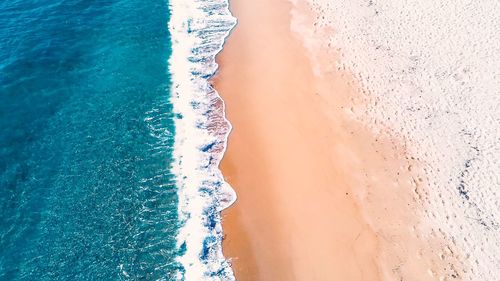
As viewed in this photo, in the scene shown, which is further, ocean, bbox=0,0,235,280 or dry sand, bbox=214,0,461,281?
ocean, bbox=0,0,235,280

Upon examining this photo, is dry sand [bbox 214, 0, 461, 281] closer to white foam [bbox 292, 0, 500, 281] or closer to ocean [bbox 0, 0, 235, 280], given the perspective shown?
white foam [bbox 292, 0, 500, 281]

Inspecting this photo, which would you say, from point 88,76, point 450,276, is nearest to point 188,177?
point 88,76

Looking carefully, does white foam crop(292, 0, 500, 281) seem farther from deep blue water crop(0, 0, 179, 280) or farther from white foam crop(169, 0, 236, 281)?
deep blue water crop(0, 0, 179, 280)

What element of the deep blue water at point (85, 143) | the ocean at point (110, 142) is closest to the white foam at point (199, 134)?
the ocean at point (110, 142)

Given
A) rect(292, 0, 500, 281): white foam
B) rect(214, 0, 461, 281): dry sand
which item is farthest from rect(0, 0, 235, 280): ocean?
rect(292, 0, 500, 281): white foam

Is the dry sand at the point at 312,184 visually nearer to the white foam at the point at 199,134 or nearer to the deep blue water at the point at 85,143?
the white foam at the point at 199,134

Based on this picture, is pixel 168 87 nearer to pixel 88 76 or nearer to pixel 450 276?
pixel 88 76
